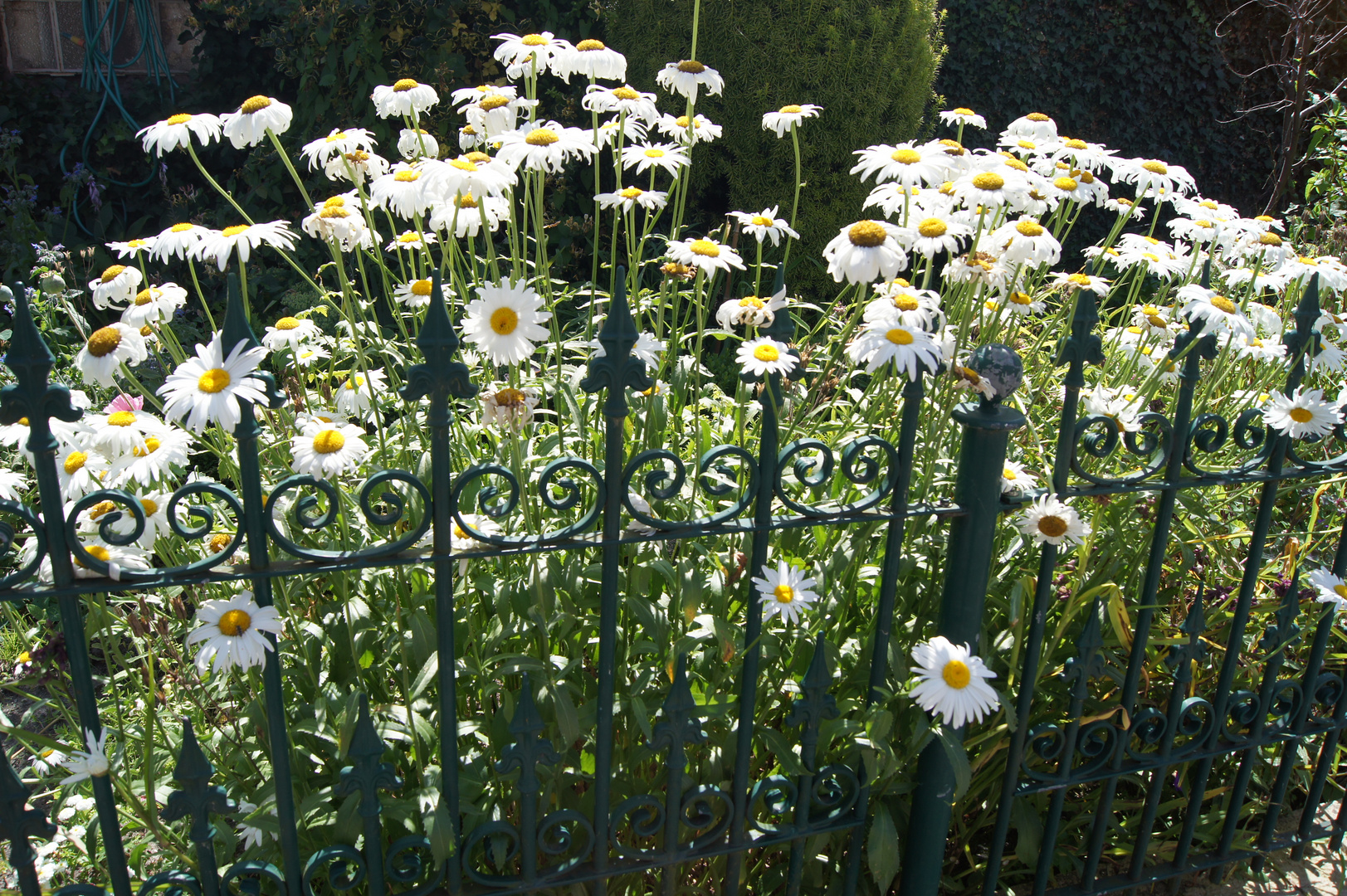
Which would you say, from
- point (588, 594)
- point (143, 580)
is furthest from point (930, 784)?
point (143, 580)

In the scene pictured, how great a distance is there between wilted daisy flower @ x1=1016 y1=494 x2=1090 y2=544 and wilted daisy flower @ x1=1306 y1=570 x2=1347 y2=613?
2.46 feet

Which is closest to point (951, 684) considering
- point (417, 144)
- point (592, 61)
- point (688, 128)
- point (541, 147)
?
point (541, 147)

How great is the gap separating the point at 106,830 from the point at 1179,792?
7.64ft

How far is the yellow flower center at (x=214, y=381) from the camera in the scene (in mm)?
1403

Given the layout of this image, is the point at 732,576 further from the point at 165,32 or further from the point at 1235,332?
the point at 165,32

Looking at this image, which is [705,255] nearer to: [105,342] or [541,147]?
[541,147]

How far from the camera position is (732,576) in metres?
1.88

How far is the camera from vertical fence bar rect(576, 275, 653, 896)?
4.88ft

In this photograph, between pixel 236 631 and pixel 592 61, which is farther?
pixel 592 61

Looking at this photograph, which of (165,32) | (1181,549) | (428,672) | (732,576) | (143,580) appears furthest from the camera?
(165,32)

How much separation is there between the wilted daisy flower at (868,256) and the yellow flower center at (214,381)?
0.99 m

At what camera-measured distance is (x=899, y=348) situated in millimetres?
1646

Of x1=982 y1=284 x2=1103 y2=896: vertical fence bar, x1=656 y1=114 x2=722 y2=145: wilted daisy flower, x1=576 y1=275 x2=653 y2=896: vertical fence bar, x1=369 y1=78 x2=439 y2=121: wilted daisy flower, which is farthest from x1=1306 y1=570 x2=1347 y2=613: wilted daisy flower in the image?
x1=369 y1=78 x2=439 y2=121: wilted daisy flower

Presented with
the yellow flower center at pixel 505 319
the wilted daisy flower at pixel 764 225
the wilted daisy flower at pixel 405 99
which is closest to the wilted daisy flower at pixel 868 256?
the wilted daisy flower at pixel 764 225
